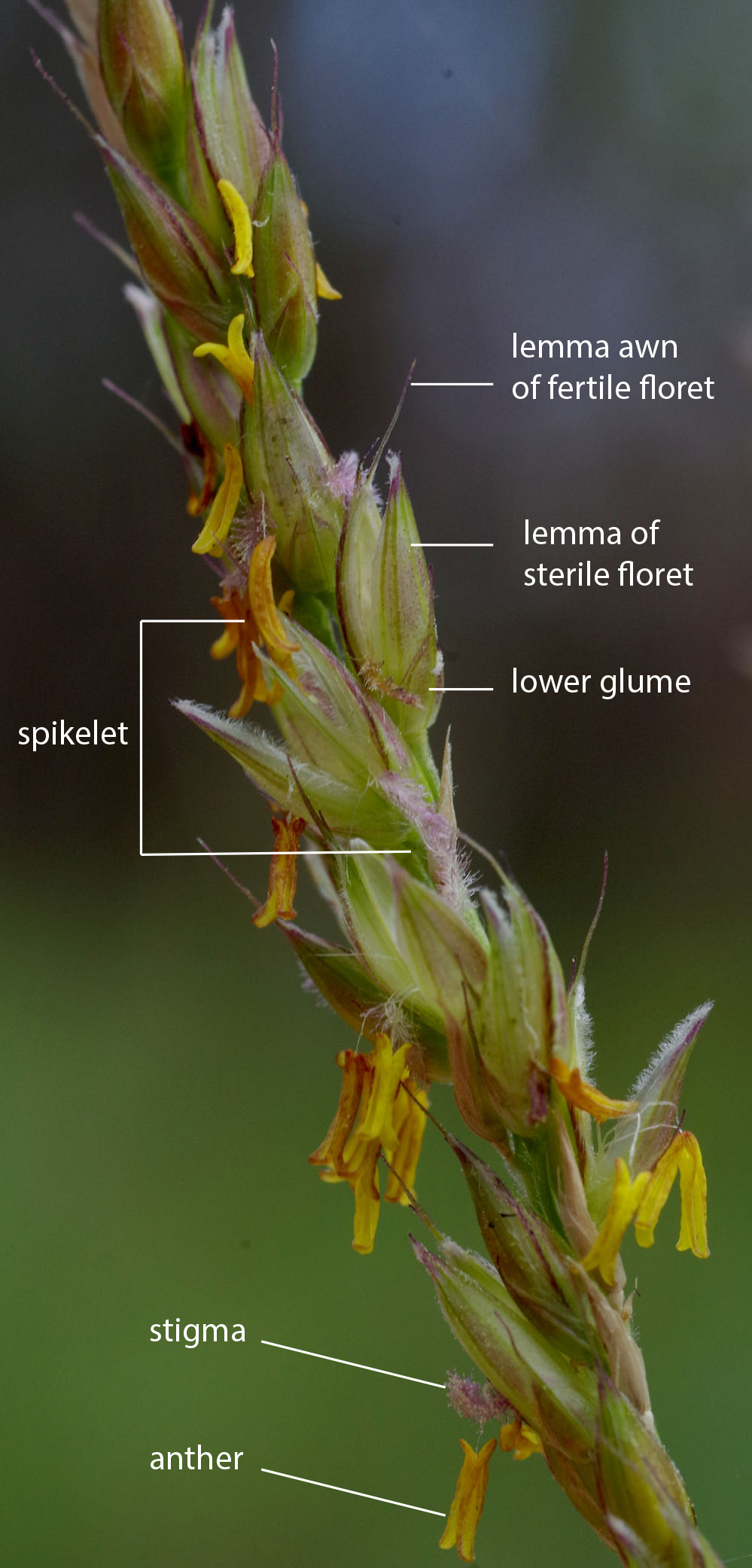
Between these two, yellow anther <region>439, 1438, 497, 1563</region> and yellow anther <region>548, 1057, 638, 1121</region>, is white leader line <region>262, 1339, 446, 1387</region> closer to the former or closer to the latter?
yellow anther <region>439, 1438, 497, 1563</region>

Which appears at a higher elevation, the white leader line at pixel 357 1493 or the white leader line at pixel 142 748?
the white leader line at pixel 142 748

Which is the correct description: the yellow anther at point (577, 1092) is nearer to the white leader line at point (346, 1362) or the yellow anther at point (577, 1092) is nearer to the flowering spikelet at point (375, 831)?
the flowering spikelet at point (375, 831)

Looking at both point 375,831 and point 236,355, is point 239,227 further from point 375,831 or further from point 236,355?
point 375,831

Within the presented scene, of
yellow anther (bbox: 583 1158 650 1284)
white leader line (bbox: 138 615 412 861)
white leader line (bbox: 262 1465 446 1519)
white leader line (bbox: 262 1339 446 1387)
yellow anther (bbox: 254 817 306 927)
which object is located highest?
white leader line (bbox: 138 615 412 861)

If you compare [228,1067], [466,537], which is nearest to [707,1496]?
[228,1067]

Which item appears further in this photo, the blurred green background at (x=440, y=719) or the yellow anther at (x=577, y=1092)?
the blurred green background at (x=440, y=719)

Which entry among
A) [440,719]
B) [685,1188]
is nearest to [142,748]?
[440,719]

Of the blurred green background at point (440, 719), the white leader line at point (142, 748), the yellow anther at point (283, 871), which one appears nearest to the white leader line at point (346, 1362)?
the blurred green background at point (440, 719)

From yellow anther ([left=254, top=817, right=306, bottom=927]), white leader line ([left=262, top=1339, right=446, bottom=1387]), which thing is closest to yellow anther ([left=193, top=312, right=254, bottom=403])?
yellow anther ([left=254, top=817, right=306, bottom=927])
